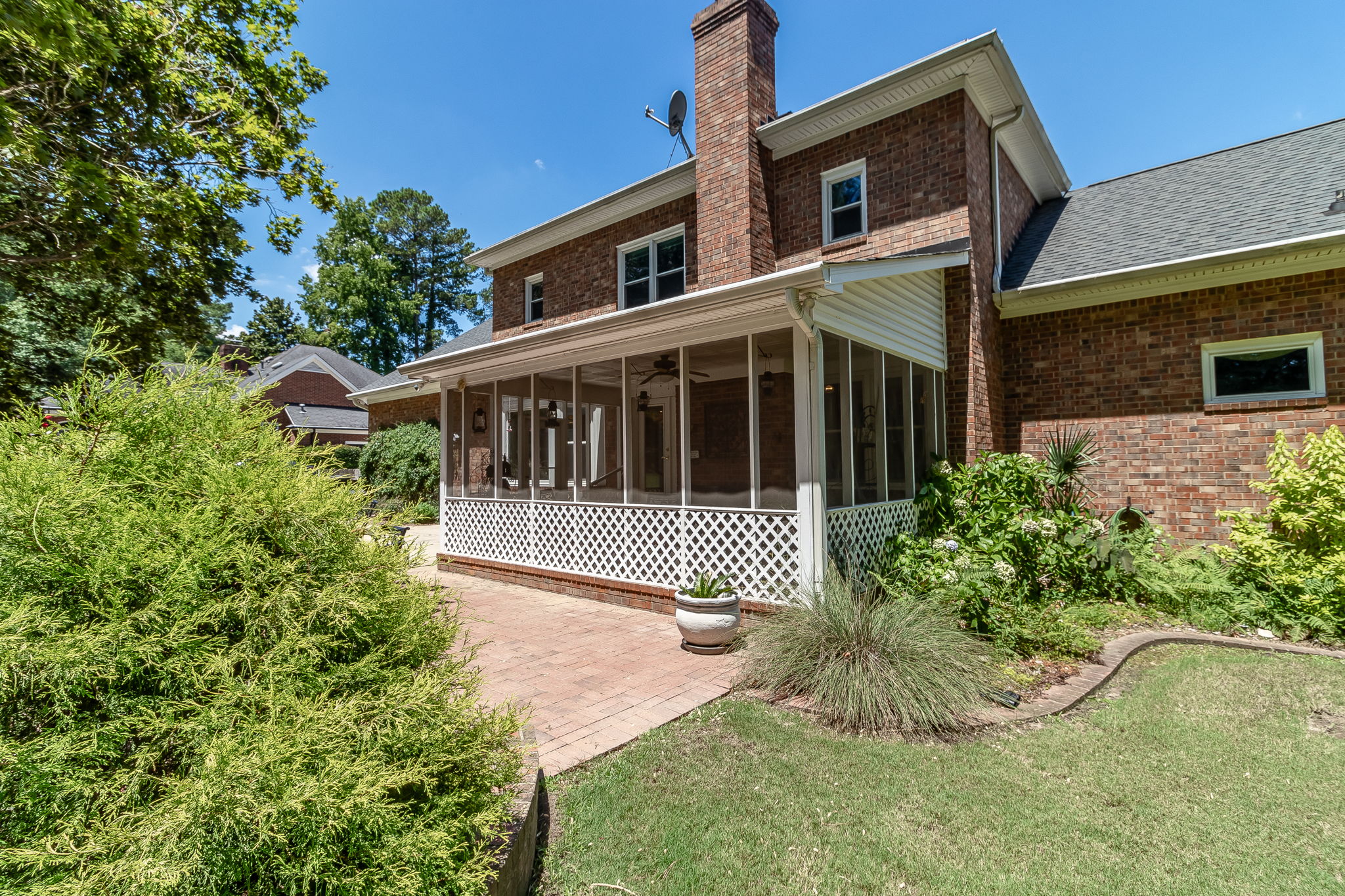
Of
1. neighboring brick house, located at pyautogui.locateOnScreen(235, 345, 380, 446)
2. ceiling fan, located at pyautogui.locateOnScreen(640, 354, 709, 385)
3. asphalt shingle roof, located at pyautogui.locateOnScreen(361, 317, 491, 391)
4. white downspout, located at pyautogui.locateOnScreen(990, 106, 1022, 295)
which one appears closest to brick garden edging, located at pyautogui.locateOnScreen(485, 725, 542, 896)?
ceiling fan, located at pyautogui.locateOnScreen(640, 354, 709, 385)

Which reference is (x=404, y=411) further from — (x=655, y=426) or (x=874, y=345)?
(x=874, y=345)

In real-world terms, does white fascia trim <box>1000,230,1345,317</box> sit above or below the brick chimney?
below

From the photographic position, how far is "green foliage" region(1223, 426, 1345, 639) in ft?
18.5

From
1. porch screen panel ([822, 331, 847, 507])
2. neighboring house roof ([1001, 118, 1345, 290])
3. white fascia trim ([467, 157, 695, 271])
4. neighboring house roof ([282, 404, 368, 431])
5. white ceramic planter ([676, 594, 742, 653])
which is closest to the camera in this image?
white ceramic planter ([676, 594, 742, 653])

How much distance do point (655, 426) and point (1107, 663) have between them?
482cm

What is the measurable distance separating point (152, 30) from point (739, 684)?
9095mm

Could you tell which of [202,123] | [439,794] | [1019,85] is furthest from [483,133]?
[439,794]

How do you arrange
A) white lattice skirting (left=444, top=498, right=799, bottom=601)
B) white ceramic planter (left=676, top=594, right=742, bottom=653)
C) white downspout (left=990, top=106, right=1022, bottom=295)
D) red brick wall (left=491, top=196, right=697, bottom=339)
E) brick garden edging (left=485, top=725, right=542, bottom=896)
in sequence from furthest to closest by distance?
red brick wall (left=491, top=196, right=697, bottom=339)
white downspout (left=990, top=106, right=1022, bottom=295)
white lattice skirting (left=444, top=498, right=799, bottom=601)
white ceramic planter (left=676, top=594, right=742, bottom=653)
brick garden edging (left=485, top=725, right=542, bottom=896)

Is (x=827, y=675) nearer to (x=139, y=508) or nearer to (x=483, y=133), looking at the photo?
(x=139, y=508)

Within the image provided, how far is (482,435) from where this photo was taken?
9.70 metres

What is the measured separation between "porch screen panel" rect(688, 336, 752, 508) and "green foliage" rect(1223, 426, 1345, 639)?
203 inches

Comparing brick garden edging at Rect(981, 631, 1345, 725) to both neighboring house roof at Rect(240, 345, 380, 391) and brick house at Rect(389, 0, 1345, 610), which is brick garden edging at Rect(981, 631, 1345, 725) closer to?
brick house at Rect(389, 0, 1345, 610)

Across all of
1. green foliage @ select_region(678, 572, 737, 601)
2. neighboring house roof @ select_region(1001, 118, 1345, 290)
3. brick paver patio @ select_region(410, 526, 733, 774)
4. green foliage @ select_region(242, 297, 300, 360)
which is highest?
Result: green foliage @ select_region(242, 297, 300, 360)

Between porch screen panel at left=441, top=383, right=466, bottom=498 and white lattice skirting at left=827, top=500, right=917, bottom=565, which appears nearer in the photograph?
white lattice skirting at left=827, top=500, right=917, bottom=565
